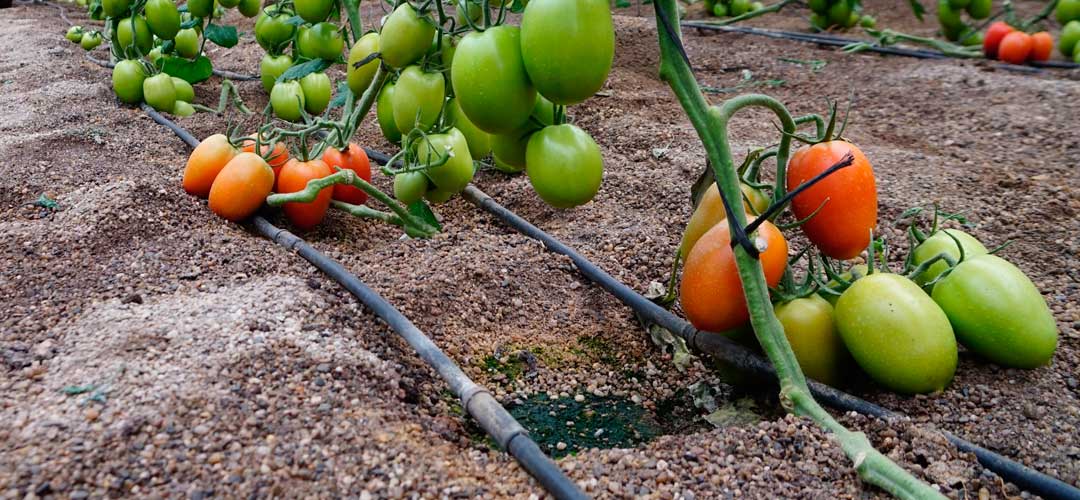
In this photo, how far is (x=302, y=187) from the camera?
7.09 feet

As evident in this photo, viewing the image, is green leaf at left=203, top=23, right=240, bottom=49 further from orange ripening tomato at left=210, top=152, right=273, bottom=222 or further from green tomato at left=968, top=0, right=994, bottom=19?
green tomato at left=968, top=0, right=994, bottom=19

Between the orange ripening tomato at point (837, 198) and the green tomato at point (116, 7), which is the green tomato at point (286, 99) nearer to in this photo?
the green tomato at point (116, 7)

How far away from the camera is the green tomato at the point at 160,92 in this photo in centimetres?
339

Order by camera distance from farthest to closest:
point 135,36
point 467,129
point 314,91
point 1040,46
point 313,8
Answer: point 1040,46
point 135,36
point 314,91
point 313,8
point 467,129

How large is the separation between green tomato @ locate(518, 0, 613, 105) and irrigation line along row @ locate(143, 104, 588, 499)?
1.66 ft

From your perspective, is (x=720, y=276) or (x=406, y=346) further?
(x=406, y=346)

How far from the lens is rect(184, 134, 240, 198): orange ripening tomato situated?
222cm

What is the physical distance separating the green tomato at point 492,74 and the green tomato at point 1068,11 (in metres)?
4.94

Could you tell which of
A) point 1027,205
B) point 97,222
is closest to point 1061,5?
point 1027,205

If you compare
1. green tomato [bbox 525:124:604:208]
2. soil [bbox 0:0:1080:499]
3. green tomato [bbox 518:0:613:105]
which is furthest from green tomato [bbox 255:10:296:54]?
green tomato [bbox 518:0:613:105]

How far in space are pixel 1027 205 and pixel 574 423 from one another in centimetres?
157

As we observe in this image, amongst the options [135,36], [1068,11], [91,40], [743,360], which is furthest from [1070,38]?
[91,40]

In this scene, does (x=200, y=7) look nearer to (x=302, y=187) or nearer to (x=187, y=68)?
(x=187, y=68)

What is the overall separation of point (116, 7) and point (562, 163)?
9.79 feet
